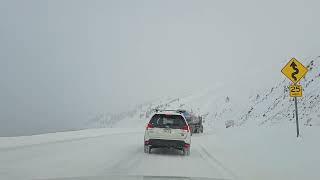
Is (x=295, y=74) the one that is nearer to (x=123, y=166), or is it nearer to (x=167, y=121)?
(x=167, y=121)

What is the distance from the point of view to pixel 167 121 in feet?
60.8

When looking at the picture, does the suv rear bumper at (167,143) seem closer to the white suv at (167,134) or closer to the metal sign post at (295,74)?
the white suv at (167,134)

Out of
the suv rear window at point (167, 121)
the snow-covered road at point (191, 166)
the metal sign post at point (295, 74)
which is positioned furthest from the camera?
the suv rear window at point (167, 121)

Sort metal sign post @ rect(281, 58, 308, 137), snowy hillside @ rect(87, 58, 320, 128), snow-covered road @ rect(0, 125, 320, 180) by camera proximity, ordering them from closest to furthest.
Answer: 1. snow-covered road @ rect(0, 125, 320, 180)
2. metal sign post @ rect(281, 58, 308, 137)
3. snowy hillside @ rect(87, 58, 320, 128)

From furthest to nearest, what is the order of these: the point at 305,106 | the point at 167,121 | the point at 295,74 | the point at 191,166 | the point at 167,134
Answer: the point at 305,106 → the point at 167,121 → the point at 167,134 → the point at 295,74 → the point at 191,166

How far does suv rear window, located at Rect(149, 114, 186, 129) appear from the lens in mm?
18266

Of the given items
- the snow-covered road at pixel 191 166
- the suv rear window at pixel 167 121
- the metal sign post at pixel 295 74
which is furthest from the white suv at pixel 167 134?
the metal sign post at pixel 295 74

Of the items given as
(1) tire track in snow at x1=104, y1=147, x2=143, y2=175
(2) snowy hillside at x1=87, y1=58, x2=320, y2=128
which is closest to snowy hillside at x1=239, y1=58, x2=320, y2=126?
(2) snowy hillside at x1=87, y1=58, x2=320, y2=128

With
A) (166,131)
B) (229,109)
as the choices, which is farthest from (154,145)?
(229,109)

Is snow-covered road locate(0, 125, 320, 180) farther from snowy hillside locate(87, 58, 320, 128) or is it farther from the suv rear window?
snowy hillside locate(87, 58, 320, 128)

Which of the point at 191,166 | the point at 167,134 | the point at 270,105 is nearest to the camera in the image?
the point at 191,166

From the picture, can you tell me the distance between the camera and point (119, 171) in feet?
40.7

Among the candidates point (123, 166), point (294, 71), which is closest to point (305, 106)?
point (294, 71)

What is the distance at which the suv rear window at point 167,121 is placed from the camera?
18.3 metres
